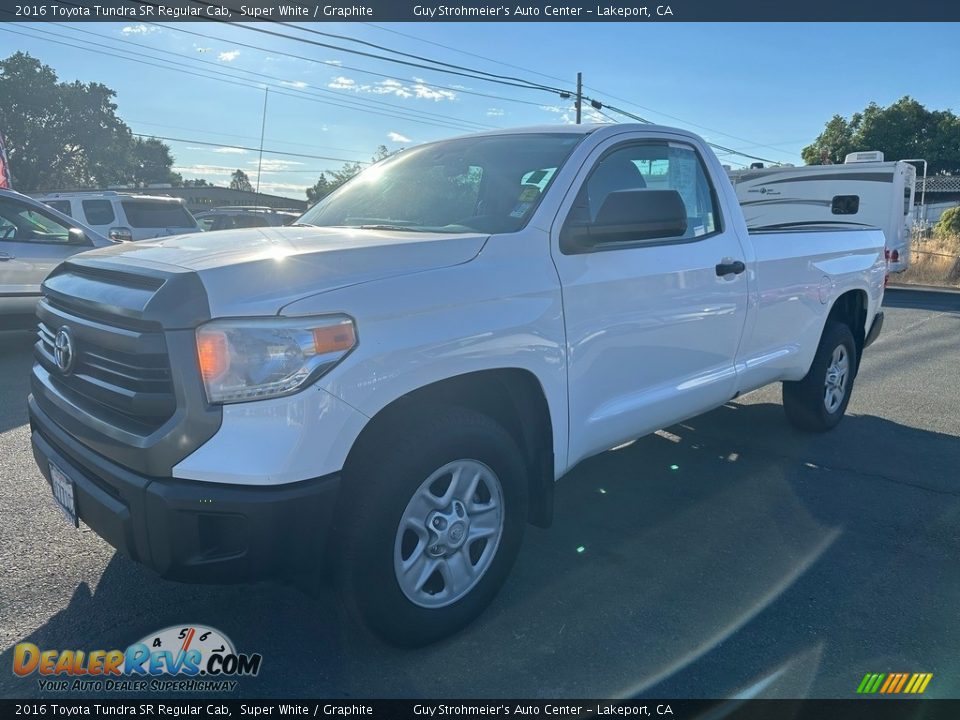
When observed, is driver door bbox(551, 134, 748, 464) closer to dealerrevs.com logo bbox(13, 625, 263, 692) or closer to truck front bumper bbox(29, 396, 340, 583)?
truck front bumper bbox(29, 396, 340, 583)

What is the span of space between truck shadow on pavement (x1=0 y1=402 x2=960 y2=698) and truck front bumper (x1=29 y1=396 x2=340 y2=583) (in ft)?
1.07

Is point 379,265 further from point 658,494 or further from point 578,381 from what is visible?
point 658,494

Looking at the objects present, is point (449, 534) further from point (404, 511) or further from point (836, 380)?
point (836, 380)

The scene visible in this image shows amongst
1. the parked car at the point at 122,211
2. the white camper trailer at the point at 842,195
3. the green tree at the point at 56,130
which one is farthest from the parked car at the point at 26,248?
the green tree at the point at 56,130

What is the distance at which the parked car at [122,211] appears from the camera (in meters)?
12.9

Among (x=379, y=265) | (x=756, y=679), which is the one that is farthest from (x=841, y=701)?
(x=379, y=265)

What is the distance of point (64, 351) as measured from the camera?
2.70m

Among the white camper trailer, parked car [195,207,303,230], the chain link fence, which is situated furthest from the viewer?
the chain link fence

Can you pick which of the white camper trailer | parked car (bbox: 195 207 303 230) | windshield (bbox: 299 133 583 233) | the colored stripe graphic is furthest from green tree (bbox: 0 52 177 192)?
the colored stripe graphic

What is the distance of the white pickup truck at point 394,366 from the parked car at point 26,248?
5128 mm

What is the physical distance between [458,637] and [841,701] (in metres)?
1.36

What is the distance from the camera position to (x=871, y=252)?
5695 millimetres

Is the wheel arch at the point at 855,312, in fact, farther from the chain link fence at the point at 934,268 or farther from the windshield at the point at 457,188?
the chain link fence at the point at 934,268

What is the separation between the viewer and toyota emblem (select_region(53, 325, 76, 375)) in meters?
2.67
